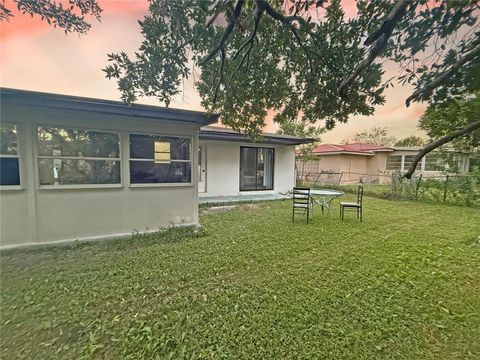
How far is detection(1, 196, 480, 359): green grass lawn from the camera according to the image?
2.26 meters

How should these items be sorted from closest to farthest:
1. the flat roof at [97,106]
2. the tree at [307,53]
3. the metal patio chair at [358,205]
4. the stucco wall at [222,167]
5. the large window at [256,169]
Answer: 1. the tree at [307,53]
2. the flat roof at [97,106]
3. the metal patio chair at [358,205]
4. the stucco wall at [222,167]
5. the large window at [256,169]

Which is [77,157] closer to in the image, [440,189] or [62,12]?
[62,12]

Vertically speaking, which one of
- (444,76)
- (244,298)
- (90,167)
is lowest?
(244,298)

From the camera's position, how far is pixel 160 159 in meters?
5.84

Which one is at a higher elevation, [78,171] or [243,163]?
[243,163]

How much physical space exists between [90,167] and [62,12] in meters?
3.35

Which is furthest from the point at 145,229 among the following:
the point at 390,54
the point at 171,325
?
the point at 390,54

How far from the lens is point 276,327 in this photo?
2.50 m

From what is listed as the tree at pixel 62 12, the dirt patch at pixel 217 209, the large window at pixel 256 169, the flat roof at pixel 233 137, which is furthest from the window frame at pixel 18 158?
the large window at pixel 256 169

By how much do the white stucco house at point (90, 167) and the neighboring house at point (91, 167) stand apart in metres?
0.01

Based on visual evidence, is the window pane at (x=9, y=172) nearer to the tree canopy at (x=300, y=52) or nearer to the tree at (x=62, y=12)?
the tree canopy at (x=300, y=52)

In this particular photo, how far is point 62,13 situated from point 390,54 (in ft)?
21.3

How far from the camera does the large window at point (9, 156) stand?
4309mm

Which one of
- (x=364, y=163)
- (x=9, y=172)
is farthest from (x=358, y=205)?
(x=364, y=163)
